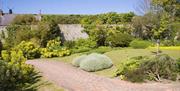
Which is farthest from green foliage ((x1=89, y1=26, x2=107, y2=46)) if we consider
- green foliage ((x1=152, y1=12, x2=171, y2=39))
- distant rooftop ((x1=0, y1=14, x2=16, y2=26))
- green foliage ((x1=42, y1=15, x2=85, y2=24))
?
distant rooftop ((x1=0, y1=14, x2=16, y2=26))

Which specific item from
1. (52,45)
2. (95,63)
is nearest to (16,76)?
(95,63)

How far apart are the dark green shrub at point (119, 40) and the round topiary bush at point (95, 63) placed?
10.4 meters

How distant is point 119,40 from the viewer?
29641 mm

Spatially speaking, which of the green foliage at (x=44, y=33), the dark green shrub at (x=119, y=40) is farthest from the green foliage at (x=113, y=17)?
the green foliage at (x=44, y=33)

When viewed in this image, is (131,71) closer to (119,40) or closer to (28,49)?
(28,49)

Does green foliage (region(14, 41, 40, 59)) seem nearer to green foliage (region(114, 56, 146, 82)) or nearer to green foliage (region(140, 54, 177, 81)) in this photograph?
green foliage (region(114, 56, 146, 82))

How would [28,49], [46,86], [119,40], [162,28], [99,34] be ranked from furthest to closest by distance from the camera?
[162,28] < [99,34] < [119,40] < [28,49] < [46,86]

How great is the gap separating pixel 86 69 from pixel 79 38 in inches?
538

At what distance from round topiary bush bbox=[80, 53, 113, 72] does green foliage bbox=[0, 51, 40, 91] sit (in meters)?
3.18

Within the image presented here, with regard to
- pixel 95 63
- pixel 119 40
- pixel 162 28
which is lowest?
pixel 95 63

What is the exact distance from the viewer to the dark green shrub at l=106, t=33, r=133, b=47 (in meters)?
29.6

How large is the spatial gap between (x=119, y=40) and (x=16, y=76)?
52.3ft

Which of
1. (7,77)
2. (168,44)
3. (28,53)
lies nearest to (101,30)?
(168,44)

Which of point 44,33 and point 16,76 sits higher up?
point 44,33
